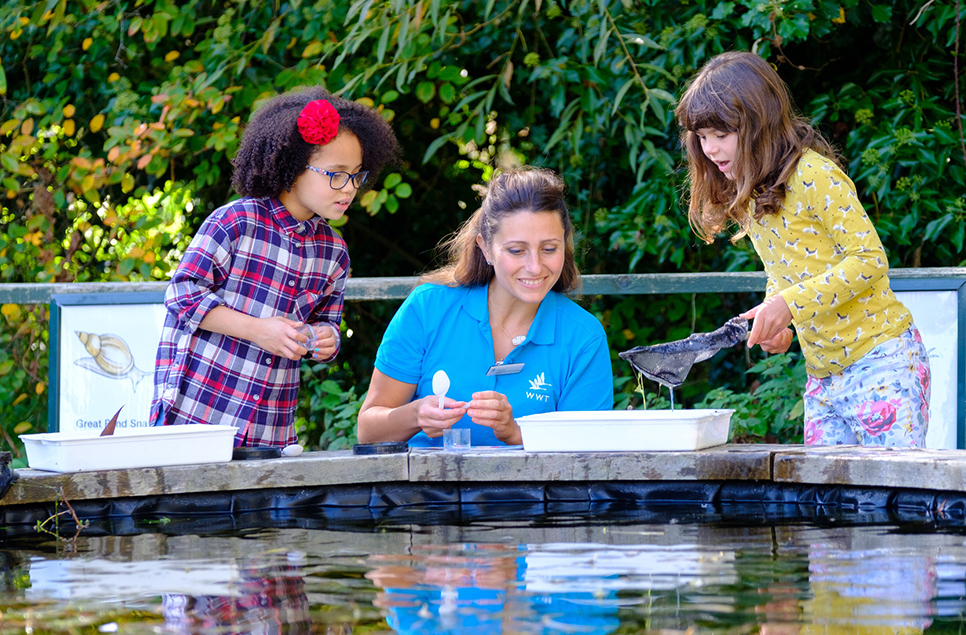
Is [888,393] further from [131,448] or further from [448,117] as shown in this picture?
[448,117]

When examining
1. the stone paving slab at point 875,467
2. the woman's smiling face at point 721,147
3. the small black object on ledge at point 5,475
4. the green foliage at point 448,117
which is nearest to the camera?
the stone paving slab at point 875,467

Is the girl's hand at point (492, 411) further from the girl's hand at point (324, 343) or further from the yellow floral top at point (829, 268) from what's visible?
the yellow floral top at point (829, 268)

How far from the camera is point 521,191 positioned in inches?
124

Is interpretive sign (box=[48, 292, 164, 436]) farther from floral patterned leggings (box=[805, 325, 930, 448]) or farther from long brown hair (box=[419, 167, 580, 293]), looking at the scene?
floral patterned leggings (box=[805, 325, 930, 448])

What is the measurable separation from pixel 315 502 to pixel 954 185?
11.2ft

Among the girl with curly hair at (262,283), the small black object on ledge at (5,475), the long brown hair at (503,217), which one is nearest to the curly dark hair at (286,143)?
the girl with curly hair at (262,283)

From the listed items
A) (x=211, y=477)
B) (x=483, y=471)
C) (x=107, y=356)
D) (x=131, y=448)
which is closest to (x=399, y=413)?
(x=483, y=471)

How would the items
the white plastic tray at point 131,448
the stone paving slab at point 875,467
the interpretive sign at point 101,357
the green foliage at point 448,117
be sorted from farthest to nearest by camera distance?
the green foliage at point 448,117 → the interpretive sign at point 101,357 → the white plastic tray at point 131,448 → the stone paving slab at point 875,467

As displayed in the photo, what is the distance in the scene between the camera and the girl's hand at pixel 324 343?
3.01 metres

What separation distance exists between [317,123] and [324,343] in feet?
2.15

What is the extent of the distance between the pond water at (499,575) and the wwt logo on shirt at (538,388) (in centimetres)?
70

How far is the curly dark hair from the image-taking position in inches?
124

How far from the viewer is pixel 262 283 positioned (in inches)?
122

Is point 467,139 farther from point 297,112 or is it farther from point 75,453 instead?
point 75,453
